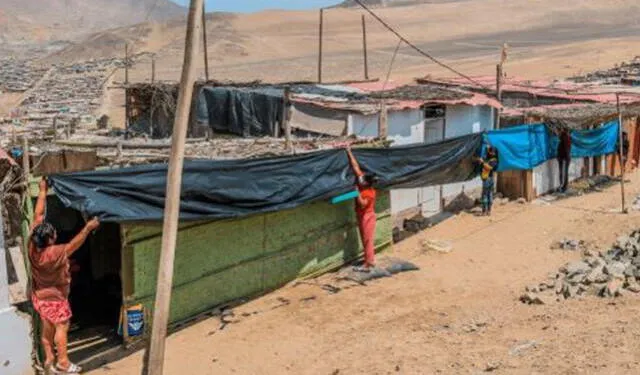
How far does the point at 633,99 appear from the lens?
20797 mm

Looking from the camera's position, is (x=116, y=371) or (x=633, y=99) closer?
(x=116, y=371)

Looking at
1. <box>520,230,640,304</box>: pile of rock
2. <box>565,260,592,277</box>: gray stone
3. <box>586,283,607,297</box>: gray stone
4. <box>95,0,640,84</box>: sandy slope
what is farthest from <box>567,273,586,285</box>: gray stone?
<box>95,0,640,84</box>: sandy slope

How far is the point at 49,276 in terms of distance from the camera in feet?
23.0

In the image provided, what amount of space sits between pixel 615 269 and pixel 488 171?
4450 millimetres

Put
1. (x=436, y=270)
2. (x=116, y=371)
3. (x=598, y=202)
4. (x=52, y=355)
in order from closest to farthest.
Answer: (x=52, y=355) < (x=116, y=371) < (x=436, y=270) < (x=598, y=202)

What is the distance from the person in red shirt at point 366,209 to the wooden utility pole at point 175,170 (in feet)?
15.4

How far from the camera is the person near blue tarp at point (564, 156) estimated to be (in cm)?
1684

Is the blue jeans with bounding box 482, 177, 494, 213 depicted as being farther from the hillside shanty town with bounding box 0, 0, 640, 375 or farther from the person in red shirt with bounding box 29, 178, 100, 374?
the person in red shirt with bounding box 29, 178, 100, 374

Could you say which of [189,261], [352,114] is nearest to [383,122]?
[352,114]

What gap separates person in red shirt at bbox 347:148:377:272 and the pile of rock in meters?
2.25

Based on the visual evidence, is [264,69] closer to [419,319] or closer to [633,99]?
[633,99]

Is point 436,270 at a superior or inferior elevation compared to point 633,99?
inferior

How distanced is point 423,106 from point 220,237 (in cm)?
671

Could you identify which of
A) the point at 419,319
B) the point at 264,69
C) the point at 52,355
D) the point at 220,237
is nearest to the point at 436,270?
the point at 419,319
